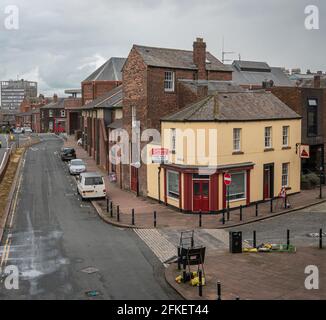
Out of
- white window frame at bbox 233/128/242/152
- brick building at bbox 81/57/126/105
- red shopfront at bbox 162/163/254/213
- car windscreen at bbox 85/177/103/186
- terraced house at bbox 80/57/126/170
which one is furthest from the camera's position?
brick building at bbox 81/57/126/105

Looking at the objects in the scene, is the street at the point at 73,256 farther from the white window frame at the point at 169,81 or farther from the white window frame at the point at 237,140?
the white window frame at the point at 169,81

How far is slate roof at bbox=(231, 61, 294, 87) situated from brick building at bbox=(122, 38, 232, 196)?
51.8 metres

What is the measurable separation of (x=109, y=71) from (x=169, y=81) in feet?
128

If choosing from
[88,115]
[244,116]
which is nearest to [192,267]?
[244,116]

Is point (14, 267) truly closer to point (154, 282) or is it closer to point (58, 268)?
point (58, 268)

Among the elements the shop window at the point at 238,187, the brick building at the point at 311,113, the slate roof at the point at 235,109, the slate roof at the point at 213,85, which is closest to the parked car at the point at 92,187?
the slate roof at the point at 235,109

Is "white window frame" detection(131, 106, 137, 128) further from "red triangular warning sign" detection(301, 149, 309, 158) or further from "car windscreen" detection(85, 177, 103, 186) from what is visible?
"red triangular warning sign" detection(301, 149, 309, 158)

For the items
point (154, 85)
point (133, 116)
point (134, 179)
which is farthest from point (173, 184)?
point (133, 116)

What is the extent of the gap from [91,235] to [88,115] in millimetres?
39022

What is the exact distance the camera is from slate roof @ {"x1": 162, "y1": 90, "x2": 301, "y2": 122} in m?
29.5

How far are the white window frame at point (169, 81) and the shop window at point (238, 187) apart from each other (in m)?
8.14

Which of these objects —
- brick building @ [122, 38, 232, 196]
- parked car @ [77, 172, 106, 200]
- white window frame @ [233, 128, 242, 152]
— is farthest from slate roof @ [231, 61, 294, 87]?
white window frame @ [233, 128, 242, 152]

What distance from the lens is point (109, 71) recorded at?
7200 centimetres

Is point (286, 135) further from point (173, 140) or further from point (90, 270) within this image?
point (90, 270)
